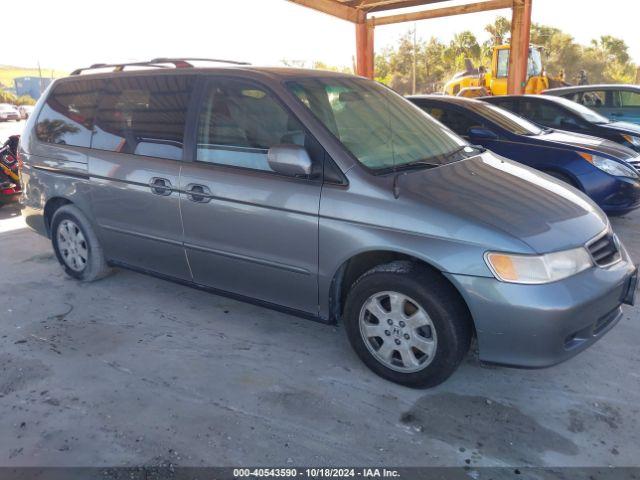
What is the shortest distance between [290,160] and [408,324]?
3.61 feet

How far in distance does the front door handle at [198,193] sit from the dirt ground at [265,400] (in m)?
0.95

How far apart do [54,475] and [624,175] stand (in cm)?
572

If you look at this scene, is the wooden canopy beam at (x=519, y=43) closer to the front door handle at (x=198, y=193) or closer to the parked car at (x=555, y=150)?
the parked car at (x=555, y=150)

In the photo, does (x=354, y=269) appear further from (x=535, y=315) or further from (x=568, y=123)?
(x=568, y=123)

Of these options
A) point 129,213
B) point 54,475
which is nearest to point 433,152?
point 129,213

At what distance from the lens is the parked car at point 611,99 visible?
9.69 metres

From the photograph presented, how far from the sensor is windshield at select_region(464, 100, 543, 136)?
6.15 meters

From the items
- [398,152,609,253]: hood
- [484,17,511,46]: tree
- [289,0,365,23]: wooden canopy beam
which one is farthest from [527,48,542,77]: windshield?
[484,17,511,46]: tree

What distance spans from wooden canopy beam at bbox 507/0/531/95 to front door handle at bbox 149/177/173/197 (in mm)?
9936

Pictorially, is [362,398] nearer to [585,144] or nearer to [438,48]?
[585,144]

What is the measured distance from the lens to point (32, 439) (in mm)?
2559

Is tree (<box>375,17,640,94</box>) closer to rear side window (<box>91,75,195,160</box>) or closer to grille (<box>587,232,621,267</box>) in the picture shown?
rear side window (<box>91,75,195,160</box>)

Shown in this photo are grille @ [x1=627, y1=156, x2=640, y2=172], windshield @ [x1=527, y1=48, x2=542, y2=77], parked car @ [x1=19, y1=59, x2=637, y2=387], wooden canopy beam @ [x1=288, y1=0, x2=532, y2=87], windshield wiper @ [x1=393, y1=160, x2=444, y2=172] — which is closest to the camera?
parked car @ [x1=19, y1=59, x2=637, y2=387]

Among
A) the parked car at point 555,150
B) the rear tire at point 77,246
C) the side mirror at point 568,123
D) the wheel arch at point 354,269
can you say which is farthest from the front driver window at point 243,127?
the side mirror at point 568,123
